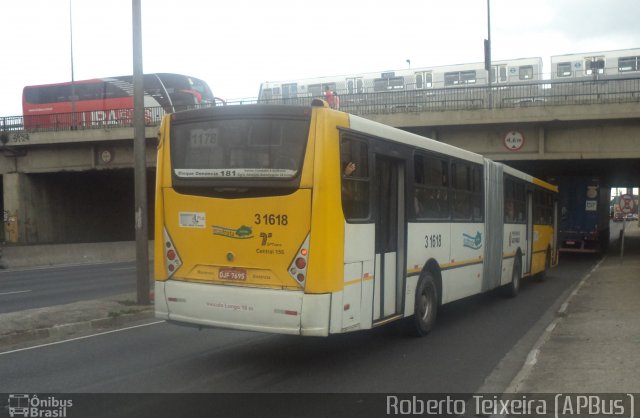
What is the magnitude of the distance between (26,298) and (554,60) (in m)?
26.1

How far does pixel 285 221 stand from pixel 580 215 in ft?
86.9

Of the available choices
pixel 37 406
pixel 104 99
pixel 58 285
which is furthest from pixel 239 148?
pixel 104 99

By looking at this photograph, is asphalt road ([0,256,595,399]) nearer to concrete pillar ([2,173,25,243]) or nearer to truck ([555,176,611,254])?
truck ([555,176,611,254])

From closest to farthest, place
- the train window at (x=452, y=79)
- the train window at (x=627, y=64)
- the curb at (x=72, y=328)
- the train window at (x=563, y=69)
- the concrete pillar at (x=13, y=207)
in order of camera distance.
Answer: the curb at (x=72, y=328) → the train window at (x=627, y=64) → the train window at (x=563, y=69) → the concrete pillar at (x=13, y=207) → the train window at (x=452, y=79)

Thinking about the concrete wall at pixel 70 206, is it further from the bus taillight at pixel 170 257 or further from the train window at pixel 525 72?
the bus taillight at pixel 170 257

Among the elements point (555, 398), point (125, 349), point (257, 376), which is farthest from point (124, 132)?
point (555, 398)

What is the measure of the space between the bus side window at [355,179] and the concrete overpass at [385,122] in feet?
58.4

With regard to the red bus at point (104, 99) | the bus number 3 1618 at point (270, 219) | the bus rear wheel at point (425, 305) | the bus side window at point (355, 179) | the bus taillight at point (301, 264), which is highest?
the red bus at point (104, 99)

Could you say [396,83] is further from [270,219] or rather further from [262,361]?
[270,219]

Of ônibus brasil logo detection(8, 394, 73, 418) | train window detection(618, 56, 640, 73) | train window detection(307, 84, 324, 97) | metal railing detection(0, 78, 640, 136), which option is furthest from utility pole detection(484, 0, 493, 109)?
ônibus brasil logo detection(8, 394, 73, 418)

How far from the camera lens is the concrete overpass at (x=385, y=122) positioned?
24.1 m

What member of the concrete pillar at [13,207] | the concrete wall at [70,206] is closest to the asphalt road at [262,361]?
the concrete pillar at [13,207]

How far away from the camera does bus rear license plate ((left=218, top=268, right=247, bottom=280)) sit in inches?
300

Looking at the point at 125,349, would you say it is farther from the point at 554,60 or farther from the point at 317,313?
the point at 554,60
